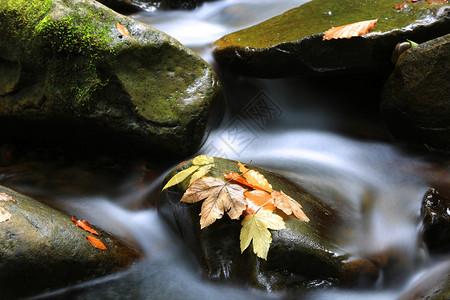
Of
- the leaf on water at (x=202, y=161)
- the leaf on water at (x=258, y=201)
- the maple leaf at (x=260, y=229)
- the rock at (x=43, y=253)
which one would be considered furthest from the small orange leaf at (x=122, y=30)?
the maple leaf at (x=260, y=229)

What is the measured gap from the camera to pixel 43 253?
92.0 inches

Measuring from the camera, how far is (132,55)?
369 centimetres

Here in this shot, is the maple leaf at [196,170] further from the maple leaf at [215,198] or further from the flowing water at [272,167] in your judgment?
the flowing water at [272,167]

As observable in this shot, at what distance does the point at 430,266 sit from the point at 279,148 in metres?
1.99

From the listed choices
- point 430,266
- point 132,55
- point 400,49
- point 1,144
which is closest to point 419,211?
point 430,266

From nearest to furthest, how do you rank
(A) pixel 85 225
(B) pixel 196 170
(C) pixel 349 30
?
(B) pixel 196 170 → (A) pixel 85 225 → (C) pixel 349 30

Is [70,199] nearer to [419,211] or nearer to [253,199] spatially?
[253,199]

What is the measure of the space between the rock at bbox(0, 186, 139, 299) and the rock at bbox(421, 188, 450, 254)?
2.36m

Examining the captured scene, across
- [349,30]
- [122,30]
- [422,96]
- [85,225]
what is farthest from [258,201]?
[349,30]

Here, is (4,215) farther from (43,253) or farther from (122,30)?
(122,30)

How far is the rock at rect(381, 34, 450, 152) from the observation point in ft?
11.3

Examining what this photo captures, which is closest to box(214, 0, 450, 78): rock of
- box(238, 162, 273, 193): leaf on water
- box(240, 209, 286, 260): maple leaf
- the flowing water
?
the flowing water

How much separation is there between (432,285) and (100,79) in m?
3.30

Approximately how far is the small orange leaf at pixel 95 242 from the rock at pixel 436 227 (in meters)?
2.49
